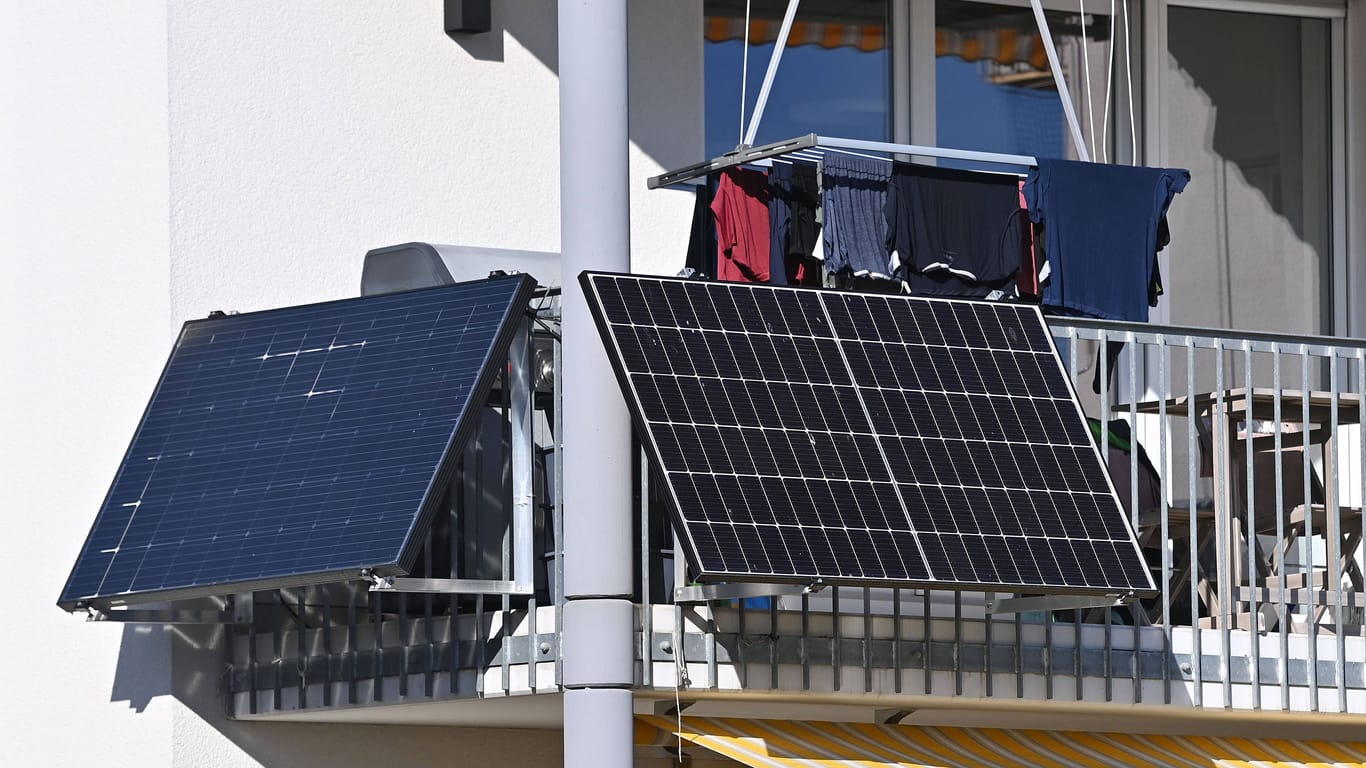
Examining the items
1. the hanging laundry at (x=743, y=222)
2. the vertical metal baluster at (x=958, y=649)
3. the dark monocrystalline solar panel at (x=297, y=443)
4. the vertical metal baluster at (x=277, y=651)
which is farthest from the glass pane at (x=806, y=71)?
the vertical metal baluster at (x=958, y=649)

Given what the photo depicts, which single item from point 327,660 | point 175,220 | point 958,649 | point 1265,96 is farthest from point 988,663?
point 1265,96

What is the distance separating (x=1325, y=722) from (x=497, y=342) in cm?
378

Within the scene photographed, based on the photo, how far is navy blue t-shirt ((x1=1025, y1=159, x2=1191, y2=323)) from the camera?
9578 mm

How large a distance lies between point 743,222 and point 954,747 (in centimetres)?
229

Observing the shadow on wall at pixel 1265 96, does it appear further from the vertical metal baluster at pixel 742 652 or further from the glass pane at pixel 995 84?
the vertical metal baluster at pixel 742 652

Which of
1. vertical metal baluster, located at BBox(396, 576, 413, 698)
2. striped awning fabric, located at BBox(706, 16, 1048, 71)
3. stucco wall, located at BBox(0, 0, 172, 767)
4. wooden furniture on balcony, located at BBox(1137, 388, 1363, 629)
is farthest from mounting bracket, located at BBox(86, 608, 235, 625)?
striped awning fabric, located at BBox(706, 16, 1048, 71)

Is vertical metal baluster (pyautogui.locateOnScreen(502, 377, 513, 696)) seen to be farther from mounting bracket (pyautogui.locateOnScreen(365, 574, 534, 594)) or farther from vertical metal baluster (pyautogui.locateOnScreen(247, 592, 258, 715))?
vertical metal baluster (pyautogui.locateOnScreen(247, 592, 258, 715))

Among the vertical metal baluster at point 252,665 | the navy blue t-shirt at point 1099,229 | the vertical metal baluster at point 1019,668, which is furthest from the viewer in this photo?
the navy blue t-shirt at point 1099,229

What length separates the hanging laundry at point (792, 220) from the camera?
937 centimetres

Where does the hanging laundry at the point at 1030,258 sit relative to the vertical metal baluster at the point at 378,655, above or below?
above

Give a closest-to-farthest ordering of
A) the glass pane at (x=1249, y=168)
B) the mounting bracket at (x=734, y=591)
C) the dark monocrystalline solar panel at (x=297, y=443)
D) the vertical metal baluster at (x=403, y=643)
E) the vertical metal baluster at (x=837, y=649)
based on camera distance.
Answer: the mounting bracket at (x=734, y=591), the dark monocrystalline solar panel at (x=297, y=443), the vertical metal baluster at (x=837, y=649), the vertical metal baluster at (x=403, y=643), the glass pane at (x=1249, y=168)

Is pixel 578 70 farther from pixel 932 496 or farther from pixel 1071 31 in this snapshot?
pixel 1071 31

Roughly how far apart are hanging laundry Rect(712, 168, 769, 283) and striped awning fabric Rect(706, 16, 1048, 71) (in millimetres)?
2278

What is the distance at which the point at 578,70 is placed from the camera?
783cm
